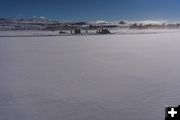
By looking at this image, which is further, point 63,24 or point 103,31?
point 103,31

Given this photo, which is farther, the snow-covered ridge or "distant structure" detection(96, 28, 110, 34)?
"distant structure" detection(96, 28, 110, 34)

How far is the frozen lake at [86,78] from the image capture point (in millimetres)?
1969

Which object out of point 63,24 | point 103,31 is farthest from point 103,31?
point 63,24

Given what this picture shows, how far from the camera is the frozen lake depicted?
1.97 m

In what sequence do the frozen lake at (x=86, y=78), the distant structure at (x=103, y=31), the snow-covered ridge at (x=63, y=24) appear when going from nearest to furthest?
the frozen lake at (x=86, y=78), the snow-covered ridge at (x=63, y=24), the distant structure at (x=103, y=31)

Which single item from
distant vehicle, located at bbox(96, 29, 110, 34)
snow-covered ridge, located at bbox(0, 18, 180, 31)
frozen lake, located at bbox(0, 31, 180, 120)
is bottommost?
frozen lake, located at bbox(0, 31, 180, 120)

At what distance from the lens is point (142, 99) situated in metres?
2.17

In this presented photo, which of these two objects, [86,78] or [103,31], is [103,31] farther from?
[86,78]

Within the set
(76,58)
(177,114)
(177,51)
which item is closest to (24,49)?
(76,58)

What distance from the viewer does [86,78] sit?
229 centimetres

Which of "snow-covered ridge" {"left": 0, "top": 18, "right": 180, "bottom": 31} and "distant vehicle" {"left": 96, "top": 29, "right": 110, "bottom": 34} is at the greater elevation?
"snow-covered ridge" {"left": 0, "top": 18, "right": 180, "bottom": 31}

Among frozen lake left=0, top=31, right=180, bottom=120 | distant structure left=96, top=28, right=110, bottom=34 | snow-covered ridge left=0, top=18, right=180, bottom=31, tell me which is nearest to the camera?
frozen lake left=0, top=31, right=180, bottom=120

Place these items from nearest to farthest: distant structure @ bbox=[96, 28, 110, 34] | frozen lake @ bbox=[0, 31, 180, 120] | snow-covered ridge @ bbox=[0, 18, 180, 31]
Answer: frozen lake @ bbox=[0, 31, 180, 120] < snow-covered ridge @ bbox=[0, 18, 180, 31] < distant structure @ bbox=[96, 28, 110, 34]

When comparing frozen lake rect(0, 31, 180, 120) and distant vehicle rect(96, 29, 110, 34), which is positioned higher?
distant vehicle rect(96, 29, 110, 34)
